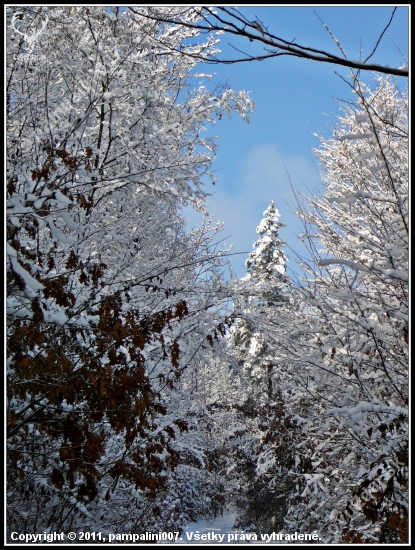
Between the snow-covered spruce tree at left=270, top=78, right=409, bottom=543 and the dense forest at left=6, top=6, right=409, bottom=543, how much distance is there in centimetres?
4

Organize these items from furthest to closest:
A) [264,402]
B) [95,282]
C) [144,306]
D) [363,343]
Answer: [264,402] → [144,306] → [363,343] → [95,282]

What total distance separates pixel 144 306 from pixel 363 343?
9.66 ft

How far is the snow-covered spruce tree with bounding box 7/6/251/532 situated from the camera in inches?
118

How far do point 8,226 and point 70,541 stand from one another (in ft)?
10.7

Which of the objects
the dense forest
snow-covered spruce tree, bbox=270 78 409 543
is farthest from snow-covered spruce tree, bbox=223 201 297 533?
snow-covered spruce tree, bbox=270 78 409 543

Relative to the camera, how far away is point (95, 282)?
11.1 ft

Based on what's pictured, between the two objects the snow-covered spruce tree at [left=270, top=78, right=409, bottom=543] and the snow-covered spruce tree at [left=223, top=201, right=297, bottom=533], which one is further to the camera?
the snow-covered spruce tree at [left=223, top=201, right=297, bottom=533]

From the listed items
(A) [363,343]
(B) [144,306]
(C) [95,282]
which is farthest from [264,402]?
(C) [95,282]

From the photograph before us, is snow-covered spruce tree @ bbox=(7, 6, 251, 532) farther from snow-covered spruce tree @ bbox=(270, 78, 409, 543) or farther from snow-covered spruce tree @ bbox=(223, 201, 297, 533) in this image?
snow-covered spruce tree @ bbox=(270, 78, 409, 543)

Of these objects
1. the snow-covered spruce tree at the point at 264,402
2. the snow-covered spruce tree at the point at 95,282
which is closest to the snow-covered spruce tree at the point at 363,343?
the snow-covered spruce tree at the point at 264,402

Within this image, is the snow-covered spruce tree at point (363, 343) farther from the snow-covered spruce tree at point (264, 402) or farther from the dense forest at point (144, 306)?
the snow-covered spruce tree at point (264, 402)

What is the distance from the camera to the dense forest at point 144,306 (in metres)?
3.04

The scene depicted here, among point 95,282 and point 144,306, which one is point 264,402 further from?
point 95,282

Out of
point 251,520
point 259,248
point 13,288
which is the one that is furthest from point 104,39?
point 259,248
